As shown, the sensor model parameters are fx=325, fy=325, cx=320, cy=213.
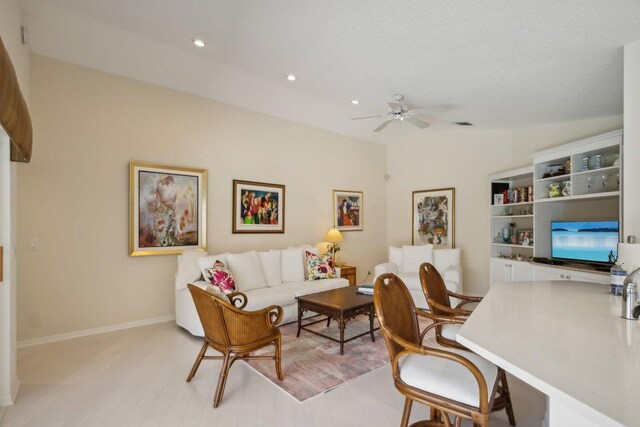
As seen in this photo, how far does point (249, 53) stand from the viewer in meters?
3.65

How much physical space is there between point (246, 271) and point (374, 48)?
3.03 meters

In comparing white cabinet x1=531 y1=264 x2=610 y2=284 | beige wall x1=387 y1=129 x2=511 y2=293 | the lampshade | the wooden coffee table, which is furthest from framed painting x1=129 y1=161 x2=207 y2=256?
white cabinet x1=531 y1=264 x2=610 y2=284

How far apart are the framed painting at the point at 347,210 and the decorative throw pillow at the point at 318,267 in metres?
1.34

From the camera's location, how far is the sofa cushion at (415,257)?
5574 millimetres

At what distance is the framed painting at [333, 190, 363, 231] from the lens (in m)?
6.33

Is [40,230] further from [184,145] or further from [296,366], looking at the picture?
[296,366]

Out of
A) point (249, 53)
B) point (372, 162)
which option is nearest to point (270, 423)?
point (249, 53)

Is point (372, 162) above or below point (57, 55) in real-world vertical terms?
below

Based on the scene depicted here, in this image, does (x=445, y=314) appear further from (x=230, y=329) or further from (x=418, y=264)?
(x=418, y=264)

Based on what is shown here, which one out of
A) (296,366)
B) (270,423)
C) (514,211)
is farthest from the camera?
(514,211)

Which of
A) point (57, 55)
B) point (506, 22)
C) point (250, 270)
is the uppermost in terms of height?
point (57, 55)

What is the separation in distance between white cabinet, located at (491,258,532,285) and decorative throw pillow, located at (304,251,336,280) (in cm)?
249

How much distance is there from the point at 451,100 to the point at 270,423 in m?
4.02

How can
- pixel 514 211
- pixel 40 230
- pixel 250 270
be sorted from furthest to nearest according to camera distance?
pixel 514 211 < pixel 250 270 < pixel 40 230
